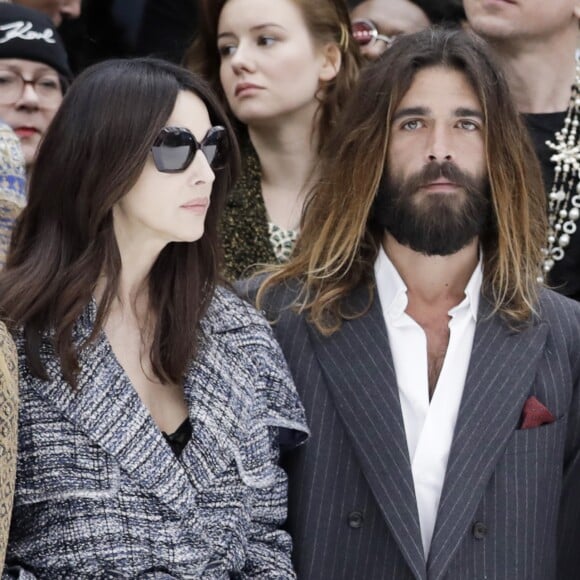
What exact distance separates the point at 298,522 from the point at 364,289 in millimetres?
628

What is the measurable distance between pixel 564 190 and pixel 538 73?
42 cm

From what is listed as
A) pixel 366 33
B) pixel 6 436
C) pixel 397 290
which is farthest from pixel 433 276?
pixel 366 33

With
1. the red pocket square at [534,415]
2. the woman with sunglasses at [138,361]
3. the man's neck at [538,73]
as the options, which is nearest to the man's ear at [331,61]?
the man's neck at [538,73]

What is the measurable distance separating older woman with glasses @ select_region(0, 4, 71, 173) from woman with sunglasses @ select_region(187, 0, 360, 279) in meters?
0.49

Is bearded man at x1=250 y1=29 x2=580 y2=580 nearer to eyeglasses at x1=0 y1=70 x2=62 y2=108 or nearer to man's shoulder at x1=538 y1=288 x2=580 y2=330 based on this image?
man's shoulder at x1=538 y1=288 x2=580 y2=330

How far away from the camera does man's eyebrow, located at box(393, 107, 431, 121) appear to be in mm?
3668

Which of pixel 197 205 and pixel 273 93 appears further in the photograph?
pixel 273 93

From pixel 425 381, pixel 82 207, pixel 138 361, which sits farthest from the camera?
pixel 425 381

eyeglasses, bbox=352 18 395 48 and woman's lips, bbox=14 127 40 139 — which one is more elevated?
eyeglasses, bbox=352 18 395 48

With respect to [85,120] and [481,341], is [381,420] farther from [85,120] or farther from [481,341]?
[85,120]

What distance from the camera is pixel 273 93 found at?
177 inches

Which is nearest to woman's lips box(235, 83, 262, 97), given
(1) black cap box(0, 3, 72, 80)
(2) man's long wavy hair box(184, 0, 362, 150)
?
(2) man's long wavy hair box(184, 0, 362, 150)

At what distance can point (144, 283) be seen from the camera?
3299 mm

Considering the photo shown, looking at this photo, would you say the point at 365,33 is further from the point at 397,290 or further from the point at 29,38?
the point at 397,290
